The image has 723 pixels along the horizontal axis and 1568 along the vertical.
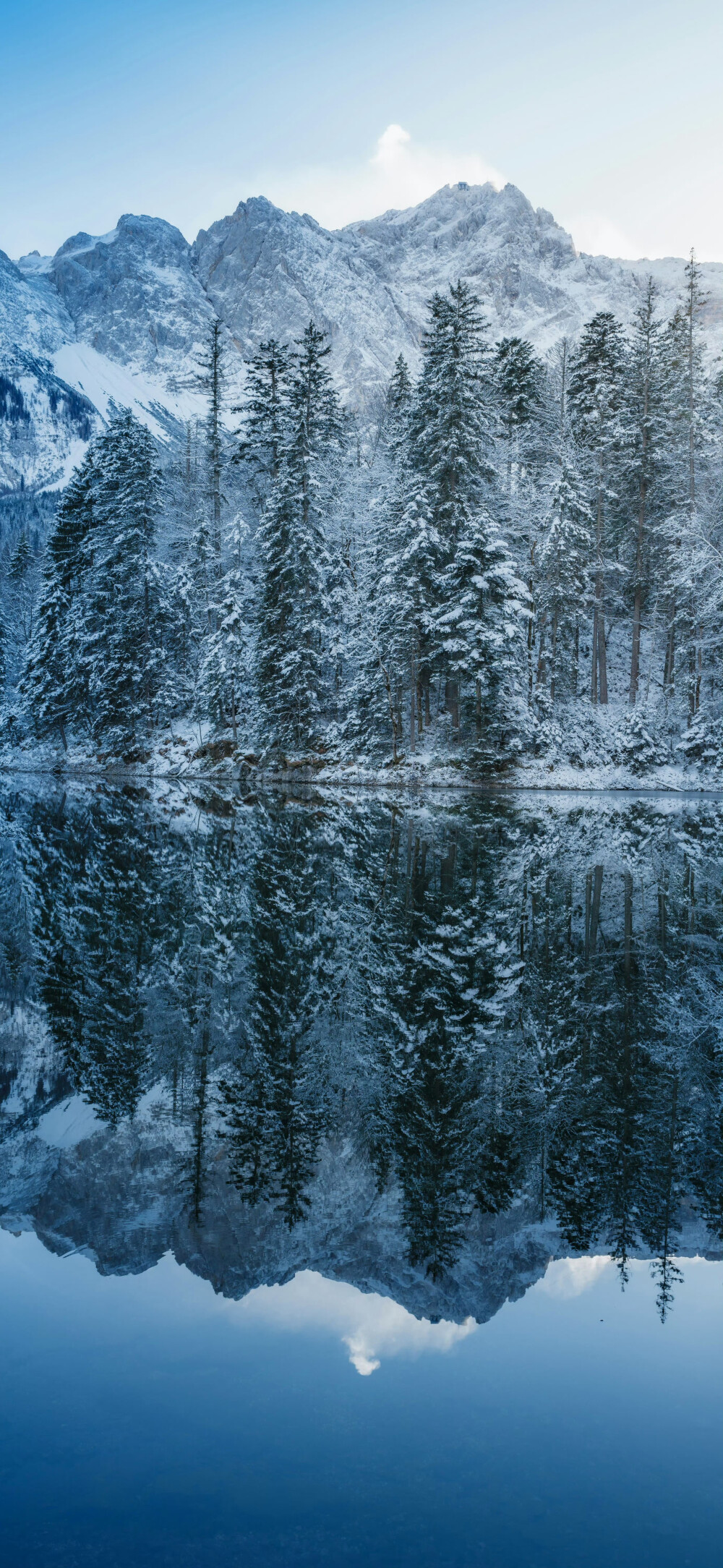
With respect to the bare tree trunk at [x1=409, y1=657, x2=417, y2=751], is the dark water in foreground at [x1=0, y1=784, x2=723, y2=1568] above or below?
below

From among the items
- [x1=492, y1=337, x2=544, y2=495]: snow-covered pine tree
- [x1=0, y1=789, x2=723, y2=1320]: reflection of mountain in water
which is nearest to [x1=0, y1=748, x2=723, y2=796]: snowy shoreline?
[x1=492, y1=337, x2=544, y2=495]: snow-covered pine tree

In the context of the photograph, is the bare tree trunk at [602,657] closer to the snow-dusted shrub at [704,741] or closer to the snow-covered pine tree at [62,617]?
the snow-dusted shrub at [704,741]

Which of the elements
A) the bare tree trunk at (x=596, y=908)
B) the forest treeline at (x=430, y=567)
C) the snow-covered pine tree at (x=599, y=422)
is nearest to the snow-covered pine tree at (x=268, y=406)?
the forest treeline at (x=430, y=567)

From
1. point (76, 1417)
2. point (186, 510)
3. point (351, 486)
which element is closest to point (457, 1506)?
point (76, 1417)

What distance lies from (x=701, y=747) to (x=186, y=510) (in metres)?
34.7

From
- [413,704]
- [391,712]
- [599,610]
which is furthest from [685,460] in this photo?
[391,712]

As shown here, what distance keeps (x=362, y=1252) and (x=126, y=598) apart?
148ft

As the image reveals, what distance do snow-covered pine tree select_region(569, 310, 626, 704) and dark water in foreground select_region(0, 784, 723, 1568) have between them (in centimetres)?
3303

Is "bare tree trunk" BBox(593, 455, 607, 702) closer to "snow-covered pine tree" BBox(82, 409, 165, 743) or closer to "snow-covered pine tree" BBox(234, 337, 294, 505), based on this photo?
"snow-covered pine tree" BBox(234, 337, 294, 505)

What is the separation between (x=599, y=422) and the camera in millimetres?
43344

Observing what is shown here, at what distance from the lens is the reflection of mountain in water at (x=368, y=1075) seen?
4.20m

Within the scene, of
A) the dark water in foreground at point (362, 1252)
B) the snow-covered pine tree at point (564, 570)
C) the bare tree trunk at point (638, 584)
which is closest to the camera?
the dark water in foreground at point (362, 1252)

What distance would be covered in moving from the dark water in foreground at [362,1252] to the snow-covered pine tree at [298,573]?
29879mm

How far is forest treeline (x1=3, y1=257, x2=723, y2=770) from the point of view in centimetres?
3538
